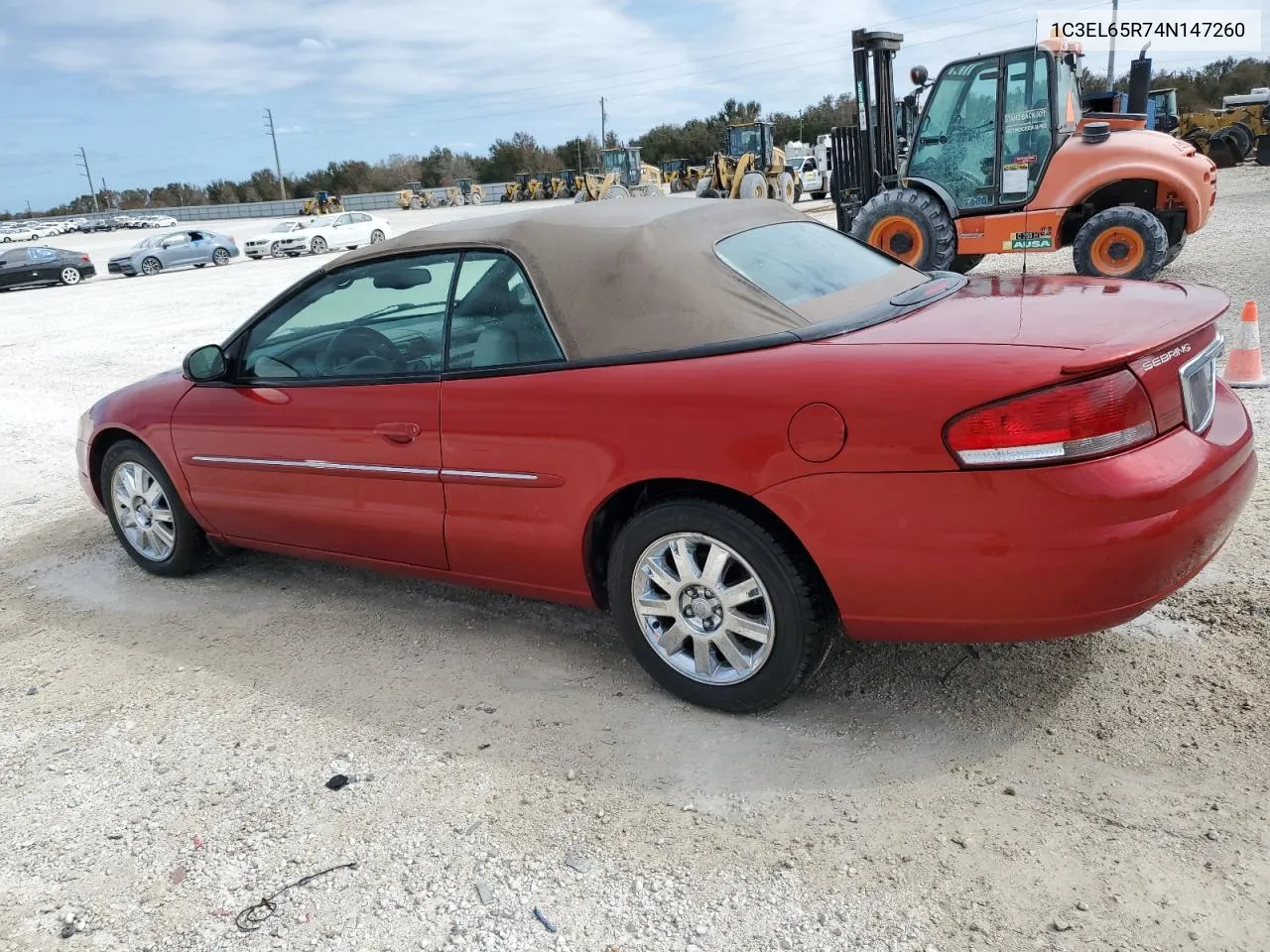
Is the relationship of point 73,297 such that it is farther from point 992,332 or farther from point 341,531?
point 992,332

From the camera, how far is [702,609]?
3.04m

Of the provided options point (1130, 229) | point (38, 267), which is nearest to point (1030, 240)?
point (1130, 229)

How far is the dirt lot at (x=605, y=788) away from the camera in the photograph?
231cm

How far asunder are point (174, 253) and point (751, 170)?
1836cm

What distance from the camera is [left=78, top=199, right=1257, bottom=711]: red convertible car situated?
2.51 metres

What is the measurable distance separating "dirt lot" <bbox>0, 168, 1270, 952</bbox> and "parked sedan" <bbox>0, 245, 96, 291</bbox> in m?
27.9

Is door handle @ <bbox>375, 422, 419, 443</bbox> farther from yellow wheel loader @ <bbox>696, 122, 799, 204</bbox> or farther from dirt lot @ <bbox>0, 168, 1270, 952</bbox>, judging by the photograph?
yellow wheel loader @ <bbox>696, 122, 799, 204</bbox>

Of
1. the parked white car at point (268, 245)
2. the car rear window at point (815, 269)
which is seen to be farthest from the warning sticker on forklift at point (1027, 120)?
the parked white car at point (268, 245)

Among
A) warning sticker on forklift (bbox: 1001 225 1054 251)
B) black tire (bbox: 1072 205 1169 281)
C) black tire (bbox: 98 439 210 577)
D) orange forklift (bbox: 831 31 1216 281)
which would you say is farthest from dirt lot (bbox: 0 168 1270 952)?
warning sticker on forklift (bbox: 1001 225 1054 251)

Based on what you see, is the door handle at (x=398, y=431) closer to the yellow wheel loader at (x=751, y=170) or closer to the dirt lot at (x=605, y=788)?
the dirt lot at (x=605, y=788)

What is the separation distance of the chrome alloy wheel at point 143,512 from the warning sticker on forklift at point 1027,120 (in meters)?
9.51

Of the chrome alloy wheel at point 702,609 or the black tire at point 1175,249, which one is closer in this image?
the chrome alloy wheel at point 702,609

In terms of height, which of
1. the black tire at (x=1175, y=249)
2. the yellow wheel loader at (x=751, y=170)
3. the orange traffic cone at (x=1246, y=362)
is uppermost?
the yellow wheel loader at (x=751, y=170)

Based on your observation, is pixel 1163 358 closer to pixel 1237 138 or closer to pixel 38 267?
pixel 38 267
